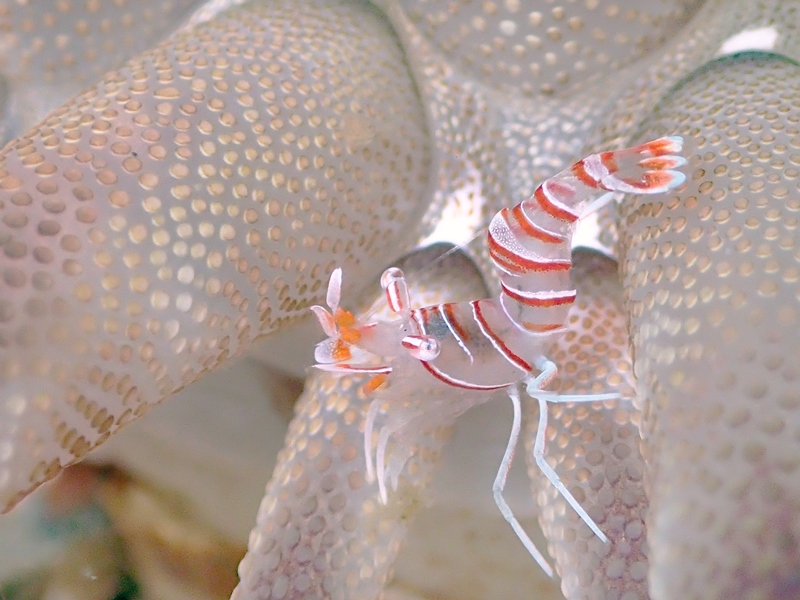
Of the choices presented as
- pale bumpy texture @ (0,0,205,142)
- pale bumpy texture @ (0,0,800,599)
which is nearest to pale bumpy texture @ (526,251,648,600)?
pale bumpy texture @ (0,0,800,599)

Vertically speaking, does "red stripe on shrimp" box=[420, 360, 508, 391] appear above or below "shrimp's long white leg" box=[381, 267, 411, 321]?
below

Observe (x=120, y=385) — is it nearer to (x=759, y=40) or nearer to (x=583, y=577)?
(x=583, y=577)

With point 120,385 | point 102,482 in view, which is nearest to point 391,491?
point 120,385

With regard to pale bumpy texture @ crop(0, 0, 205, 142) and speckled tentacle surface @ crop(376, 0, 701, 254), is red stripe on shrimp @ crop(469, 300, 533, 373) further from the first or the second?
pale bumpy texture @ crop(0, 0, 205, 142)

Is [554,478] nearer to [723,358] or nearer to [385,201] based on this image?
[723,358]

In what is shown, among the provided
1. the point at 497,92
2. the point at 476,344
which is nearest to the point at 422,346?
the point at 476,344

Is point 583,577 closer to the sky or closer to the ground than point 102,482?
closer to the sky

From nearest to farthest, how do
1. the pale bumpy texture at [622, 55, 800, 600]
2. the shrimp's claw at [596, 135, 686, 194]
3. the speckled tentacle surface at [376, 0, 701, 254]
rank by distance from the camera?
the pale bumpy texture at [622, 55, 800, 600] → the shrimp's claw at [596, 135, 686, 194] → the speckled tentacle surface at [376, 0, 701, 254]
